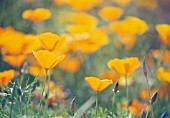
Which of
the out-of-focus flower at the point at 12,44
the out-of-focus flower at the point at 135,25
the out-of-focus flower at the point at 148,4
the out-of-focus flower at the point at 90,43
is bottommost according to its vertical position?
the out-of-focus flower at the point at 148,4

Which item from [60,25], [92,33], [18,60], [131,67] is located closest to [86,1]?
[60,25]

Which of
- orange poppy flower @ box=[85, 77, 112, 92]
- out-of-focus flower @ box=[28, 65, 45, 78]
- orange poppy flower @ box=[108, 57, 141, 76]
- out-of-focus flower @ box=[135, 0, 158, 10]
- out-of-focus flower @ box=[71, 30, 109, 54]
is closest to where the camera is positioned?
orange poppy flower @ box=[85, 77, 112, 92]

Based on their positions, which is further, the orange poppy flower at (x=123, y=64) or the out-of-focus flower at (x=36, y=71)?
the out-of-focus flower at (x=36, y=71)

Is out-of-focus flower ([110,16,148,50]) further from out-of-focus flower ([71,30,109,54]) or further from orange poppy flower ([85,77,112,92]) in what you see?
orange poppy flower ([85,77,112,92])

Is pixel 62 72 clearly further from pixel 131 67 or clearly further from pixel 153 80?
pixel 131 67

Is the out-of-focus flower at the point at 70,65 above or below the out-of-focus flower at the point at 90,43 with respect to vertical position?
below

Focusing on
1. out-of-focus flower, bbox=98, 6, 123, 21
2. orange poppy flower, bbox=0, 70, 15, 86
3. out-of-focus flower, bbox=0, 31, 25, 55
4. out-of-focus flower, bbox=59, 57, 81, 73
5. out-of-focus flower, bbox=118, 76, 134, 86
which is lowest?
out-of-focus flower, bbox=59, 57, 81, 73

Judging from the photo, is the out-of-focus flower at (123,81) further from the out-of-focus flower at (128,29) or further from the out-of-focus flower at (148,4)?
the out-of-focus flower at (148,4)

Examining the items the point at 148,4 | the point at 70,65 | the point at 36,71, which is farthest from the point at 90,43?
the point at 148,4

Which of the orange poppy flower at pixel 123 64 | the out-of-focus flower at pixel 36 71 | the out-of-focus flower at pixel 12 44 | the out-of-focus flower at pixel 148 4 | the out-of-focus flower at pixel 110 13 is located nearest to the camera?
the orange poppy flower at pixel 123 64

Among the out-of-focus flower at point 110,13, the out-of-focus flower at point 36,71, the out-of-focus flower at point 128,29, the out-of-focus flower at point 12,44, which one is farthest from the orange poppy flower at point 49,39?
the out-of-focus flower at point 110,13

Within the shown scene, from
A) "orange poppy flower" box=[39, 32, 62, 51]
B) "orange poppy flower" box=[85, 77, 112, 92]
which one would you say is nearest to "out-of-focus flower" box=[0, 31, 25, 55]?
"orange poppy flower" box=[39, 32, 62, 51]
